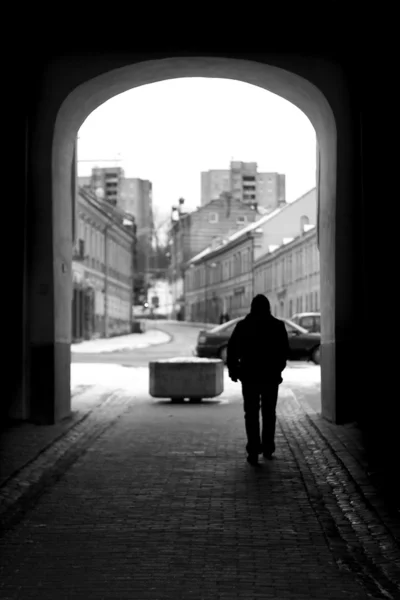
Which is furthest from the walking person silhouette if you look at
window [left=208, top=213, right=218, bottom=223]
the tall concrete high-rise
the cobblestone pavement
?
the tall concrete high-rise

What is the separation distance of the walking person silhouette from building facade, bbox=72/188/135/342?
31.2 metres

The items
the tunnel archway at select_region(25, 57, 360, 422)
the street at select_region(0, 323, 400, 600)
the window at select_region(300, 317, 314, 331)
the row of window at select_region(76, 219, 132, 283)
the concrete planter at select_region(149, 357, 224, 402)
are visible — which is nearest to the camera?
the street at select_region(0, 323, 400, 600)

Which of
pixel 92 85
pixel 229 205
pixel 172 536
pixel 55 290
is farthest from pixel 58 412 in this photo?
pixel 229 205

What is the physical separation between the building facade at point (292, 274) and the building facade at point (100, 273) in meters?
9.20

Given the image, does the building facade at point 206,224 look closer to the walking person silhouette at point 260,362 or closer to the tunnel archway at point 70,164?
the tunnel archway at point 70,164

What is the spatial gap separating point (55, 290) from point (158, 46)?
3236mm

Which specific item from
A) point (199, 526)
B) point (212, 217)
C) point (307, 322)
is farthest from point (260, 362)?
point (212, 217)

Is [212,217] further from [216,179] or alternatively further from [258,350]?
[258,350]

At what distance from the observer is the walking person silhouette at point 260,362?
32.8 feet

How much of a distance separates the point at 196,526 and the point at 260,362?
3.32 meters

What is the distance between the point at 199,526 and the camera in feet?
22.6

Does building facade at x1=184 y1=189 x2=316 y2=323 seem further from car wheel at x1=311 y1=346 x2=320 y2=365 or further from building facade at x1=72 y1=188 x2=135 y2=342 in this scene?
car wheel at x1=311 y1=346 x2=320 y2=365

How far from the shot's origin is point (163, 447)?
10.9 m

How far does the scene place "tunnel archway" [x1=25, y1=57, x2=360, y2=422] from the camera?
12578mm
